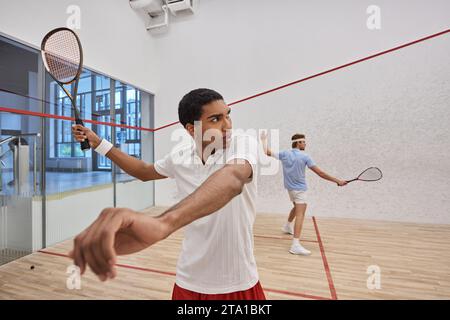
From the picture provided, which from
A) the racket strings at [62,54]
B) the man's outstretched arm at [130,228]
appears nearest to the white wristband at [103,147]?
the racket strings at [62,54]

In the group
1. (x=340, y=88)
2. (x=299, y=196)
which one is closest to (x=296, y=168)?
(x=299, y=196)

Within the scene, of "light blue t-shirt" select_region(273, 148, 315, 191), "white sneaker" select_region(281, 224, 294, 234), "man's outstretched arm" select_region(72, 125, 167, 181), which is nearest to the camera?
"man's outstretched arm" select_region(72, 125, 167, 181)

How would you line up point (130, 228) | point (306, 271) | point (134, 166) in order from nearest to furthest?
point (130, 228) → point (134, 166) → point (306, 271)

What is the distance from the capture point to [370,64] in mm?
3473

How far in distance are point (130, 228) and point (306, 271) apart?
71.4 inches

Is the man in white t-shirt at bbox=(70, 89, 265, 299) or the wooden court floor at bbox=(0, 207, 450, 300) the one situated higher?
the man in white t-shirt at bbox=(70, 89, 265, 299)

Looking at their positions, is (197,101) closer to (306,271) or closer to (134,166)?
(134,166)

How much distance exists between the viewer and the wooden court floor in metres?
1.50

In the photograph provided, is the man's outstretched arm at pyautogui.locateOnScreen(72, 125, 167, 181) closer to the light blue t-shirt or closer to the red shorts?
the red shorts

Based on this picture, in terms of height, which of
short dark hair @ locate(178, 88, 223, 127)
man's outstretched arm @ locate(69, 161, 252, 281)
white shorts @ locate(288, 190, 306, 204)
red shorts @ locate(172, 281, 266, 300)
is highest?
short dark hair @ locate(178, 88, 223, 127)

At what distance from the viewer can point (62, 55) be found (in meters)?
1.23

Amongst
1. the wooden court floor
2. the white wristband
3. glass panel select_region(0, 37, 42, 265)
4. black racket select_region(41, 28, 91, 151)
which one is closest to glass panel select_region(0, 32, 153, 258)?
glass panel select_region(0, 37, 42, 265)

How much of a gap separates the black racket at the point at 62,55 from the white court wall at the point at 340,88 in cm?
284

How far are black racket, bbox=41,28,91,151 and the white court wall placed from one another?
9.33ft
